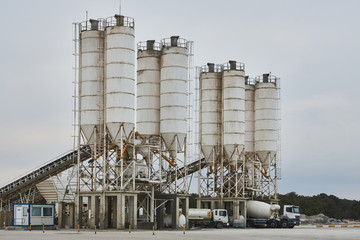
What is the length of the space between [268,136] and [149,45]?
2588cm

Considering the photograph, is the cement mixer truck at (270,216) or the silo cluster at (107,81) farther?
the cement mixer truck at (270,216)

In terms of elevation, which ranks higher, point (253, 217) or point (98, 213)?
point (98, 213)

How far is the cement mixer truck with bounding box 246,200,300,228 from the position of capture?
3157 inches

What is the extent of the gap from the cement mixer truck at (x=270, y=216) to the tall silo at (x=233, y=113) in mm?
7216

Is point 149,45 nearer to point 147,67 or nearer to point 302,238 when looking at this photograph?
point 147,67

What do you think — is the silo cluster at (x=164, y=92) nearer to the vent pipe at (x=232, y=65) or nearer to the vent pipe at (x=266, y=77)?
the vent pipe at (x=232, y=65)

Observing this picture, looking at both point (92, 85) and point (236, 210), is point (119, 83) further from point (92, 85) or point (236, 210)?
point (236, 210)

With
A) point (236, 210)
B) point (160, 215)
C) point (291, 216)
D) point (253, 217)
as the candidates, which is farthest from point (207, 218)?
point (291, 216)

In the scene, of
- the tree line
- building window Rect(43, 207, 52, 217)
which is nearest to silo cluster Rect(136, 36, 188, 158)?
building window Rect(43, 207, 52, 217)

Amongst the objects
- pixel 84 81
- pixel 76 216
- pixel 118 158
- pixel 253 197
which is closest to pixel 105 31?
pixel 84 81

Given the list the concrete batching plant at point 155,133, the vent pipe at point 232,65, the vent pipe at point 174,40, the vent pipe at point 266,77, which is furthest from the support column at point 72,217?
the vent pipe at point 266,77

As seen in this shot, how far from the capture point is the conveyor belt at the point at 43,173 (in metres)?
71.1

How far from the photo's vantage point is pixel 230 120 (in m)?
87.3

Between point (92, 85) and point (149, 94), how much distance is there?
9.69m
